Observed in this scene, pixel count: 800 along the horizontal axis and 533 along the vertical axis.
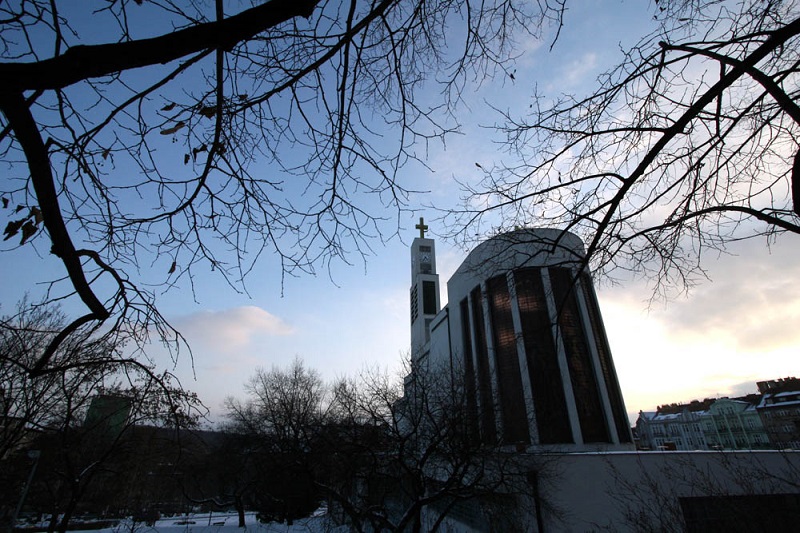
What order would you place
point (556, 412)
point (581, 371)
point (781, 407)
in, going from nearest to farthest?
point (556, 412) < point (581, 371) < point (781, 407)

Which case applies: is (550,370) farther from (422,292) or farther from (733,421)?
(733,421)

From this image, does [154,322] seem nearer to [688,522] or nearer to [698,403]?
[688,522]

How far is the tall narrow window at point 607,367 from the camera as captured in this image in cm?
2294

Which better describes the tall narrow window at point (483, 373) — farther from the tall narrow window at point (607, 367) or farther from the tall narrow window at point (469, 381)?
the tall narrow window at point (607, 367)

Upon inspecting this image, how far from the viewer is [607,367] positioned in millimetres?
24234

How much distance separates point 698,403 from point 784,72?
A: 339 feet

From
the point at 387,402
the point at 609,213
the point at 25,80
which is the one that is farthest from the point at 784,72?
the point at 387,402

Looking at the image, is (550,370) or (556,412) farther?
(550,370)

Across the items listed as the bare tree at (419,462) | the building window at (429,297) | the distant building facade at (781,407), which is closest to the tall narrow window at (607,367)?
the bare tree at (419,462)

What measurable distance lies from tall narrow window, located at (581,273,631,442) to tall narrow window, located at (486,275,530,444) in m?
5.43

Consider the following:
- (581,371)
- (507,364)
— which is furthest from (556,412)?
(507,364)

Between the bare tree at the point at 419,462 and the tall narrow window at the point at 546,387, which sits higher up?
the tall narrow window at the point at 546,387

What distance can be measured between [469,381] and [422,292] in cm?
2431

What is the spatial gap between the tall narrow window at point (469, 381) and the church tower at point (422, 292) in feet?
36.6
